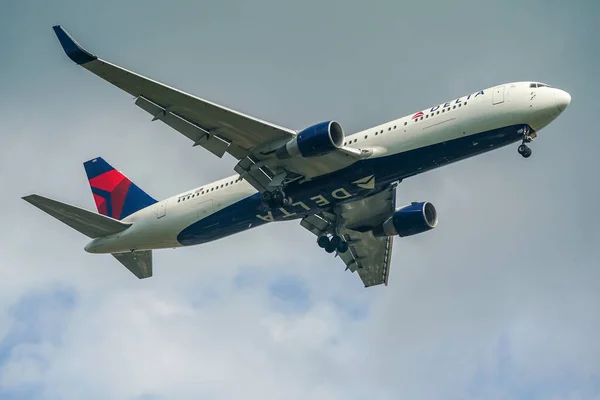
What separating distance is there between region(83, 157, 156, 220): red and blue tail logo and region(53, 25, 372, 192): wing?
31.2 feet

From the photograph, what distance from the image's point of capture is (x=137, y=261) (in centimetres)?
5778

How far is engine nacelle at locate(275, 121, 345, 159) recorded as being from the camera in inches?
1822

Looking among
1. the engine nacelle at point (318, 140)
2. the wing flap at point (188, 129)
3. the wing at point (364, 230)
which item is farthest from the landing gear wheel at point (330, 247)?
the engine nacelle at point (318, 140)

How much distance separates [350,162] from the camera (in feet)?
158

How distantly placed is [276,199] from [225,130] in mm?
4494

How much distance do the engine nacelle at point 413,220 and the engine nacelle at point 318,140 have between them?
390 inches

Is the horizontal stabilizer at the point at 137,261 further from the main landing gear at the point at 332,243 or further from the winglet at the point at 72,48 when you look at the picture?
the winglet at the point at 72,48

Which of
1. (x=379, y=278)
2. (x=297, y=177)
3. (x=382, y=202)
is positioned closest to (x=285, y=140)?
(x=297, y=177)

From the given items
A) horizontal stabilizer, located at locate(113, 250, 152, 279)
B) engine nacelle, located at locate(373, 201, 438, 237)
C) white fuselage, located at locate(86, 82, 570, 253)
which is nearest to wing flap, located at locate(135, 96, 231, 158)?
white fuselage, located at locate(86, 82, 570, 253)

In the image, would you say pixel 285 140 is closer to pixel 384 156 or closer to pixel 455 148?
pixel 384 156

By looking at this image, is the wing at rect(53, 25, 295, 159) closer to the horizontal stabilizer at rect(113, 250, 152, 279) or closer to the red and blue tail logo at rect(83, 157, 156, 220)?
the red and blue tail logo at rect(83, 157, 156, 220)

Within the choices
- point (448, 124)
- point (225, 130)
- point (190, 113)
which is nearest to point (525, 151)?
point (448, 124)

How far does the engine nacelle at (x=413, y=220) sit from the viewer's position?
55.1m

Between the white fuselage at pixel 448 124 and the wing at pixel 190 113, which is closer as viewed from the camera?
the wing at pixel 190 113
